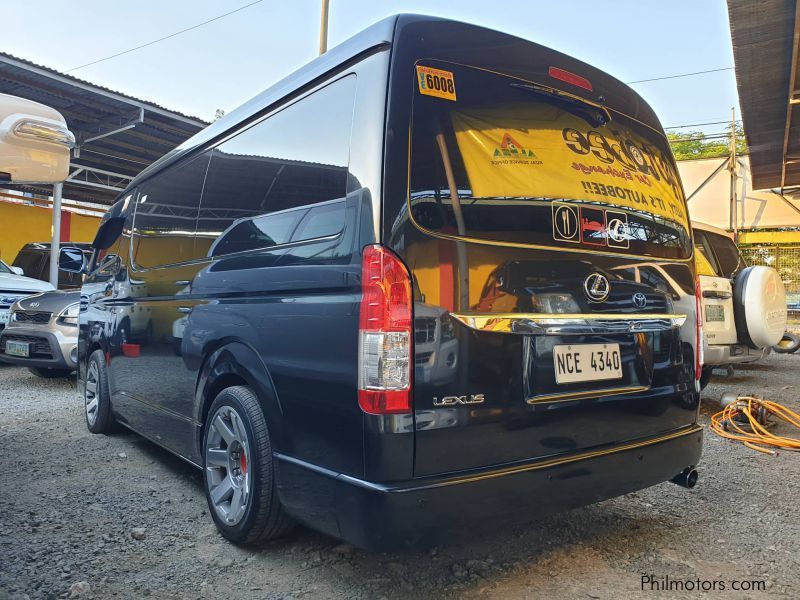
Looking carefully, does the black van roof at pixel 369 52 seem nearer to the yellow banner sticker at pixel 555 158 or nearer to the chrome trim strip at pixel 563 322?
the yellow banner sticker at pixel 555 158

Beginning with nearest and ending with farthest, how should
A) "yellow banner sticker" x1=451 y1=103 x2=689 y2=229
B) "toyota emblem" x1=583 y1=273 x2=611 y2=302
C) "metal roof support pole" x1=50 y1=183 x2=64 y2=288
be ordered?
"yellow banner sticker" x1=451 y1=103 x2=689 y2=229 → "toyota emblem" x1=583 y1=273 x2=611 y2=302 → "metal roof support pole" x1=50 y1=183 x2=64 y2=288

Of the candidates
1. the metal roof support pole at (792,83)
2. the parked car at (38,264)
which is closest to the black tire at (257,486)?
the metal roof support pole at (792,83)

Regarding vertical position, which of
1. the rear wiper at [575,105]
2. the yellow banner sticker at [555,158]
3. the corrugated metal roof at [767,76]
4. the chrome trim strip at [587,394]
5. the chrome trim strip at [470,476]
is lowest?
the chrome trim strip at [470,476]

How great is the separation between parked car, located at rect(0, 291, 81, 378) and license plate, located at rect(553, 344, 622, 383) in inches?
232

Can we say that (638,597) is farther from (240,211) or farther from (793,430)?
(793,430)

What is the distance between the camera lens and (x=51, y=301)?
703cm

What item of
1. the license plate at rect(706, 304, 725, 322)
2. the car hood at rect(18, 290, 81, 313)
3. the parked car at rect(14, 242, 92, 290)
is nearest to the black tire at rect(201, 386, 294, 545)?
the license plate at rect(706, 304, 725, 322)

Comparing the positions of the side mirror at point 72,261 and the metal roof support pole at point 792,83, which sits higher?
the metal roof support pole at point 792,83

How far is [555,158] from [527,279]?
0.53 metres

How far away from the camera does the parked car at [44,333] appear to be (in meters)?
6.69

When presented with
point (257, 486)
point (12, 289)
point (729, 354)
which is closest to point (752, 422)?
point (729, 354)

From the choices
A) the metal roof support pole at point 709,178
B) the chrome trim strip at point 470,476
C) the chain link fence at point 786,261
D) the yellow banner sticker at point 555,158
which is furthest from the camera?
the metal roof support pole at point 709,178

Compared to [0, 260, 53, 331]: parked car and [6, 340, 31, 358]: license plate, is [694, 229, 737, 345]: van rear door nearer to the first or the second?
[6, 340, 31, 358]: license plate

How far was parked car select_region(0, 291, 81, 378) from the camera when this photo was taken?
669cm
